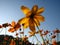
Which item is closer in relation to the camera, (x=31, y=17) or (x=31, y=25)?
(x=31, y=25)

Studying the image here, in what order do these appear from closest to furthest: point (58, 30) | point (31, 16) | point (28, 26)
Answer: point (28, 26) < point (31, 16) < point (58, 30)

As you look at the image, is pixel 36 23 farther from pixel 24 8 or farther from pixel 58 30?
pixel 58 30

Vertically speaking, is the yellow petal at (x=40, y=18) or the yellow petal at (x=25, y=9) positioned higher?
the yellow petal at (x=25, y=9)

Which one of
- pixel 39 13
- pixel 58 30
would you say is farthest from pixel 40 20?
pixel 58 30

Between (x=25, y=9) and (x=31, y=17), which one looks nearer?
(x=25, y=9)

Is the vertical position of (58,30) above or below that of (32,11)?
above

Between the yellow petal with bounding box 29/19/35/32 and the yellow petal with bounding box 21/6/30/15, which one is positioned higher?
the yellow petal with bounding box 21/6/30/15

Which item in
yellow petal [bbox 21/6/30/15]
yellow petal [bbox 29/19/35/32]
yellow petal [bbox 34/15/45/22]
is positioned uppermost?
yellow petal [bbox 21/6/30/15]

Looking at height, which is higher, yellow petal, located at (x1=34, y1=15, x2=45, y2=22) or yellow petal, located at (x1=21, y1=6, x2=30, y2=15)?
yellow petal, located at (x1=21, y1=6, x2=30, y2=15)
